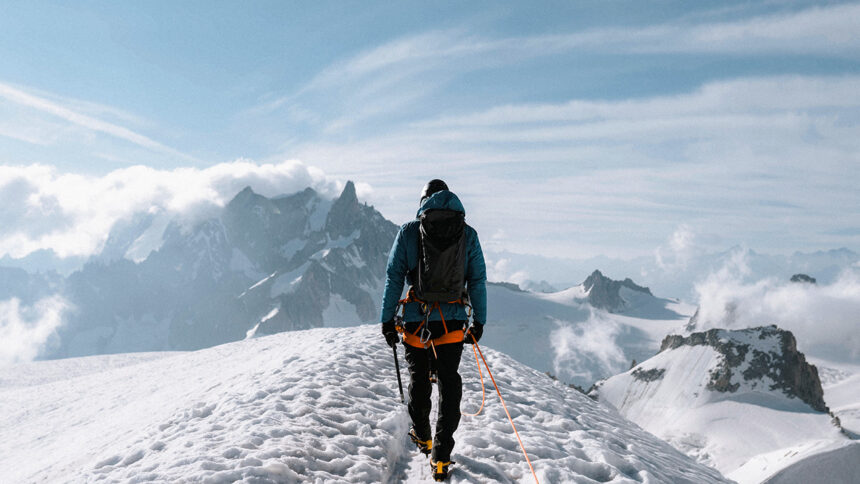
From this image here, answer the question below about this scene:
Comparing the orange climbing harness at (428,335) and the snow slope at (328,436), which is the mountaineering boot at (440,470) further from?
the orange climbing harness at (428,335)

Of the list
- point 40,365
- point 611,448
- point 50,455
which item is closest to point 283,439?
point 611,448

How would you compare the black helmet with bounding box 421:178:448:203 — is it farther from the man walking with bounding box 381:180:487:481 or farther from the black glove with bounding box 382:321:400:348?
the black glove with bounding box 382:321:400:348

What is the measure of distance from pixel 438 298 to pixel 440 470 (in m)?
2.80

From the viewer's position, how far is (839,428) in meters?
182

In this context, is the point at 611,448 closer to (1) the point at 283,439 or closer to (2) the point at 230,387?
(1) the point at 283,439

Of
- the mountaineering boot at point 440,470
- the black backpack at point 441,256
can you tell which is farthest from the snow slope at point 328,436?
the black backpack at point 441,256

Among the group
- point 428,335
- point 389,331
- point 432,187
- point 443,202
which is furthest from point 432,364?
point 432,187

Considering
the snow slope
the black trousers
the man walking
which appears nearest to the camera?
the man walking

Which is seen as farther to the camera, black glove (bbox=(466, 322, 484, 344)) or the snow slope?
the snow slope

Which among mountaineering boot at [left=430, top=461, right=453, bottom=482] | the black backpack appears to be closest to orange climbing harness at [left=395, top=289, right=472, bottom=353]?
the black backpack

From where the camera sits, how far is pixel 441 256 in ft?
23.5

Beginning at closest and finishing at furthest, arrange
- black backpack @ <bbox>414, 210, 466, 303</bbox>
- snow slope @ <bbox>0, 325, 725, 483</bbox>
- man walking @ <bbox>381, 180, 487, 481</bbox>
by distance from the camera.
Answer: black backpack @ <bbox>414, 210, 466, 303</bbox>
man walking @ <bbox>381, 180, 487, 481</bbox>
snow slope @ <bbox>0, 325, 725, 483</bbox>

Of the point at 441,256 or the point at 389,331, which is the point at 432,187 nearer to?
the point at 441,256

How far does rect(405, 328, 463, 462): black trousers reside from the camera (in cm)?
735
